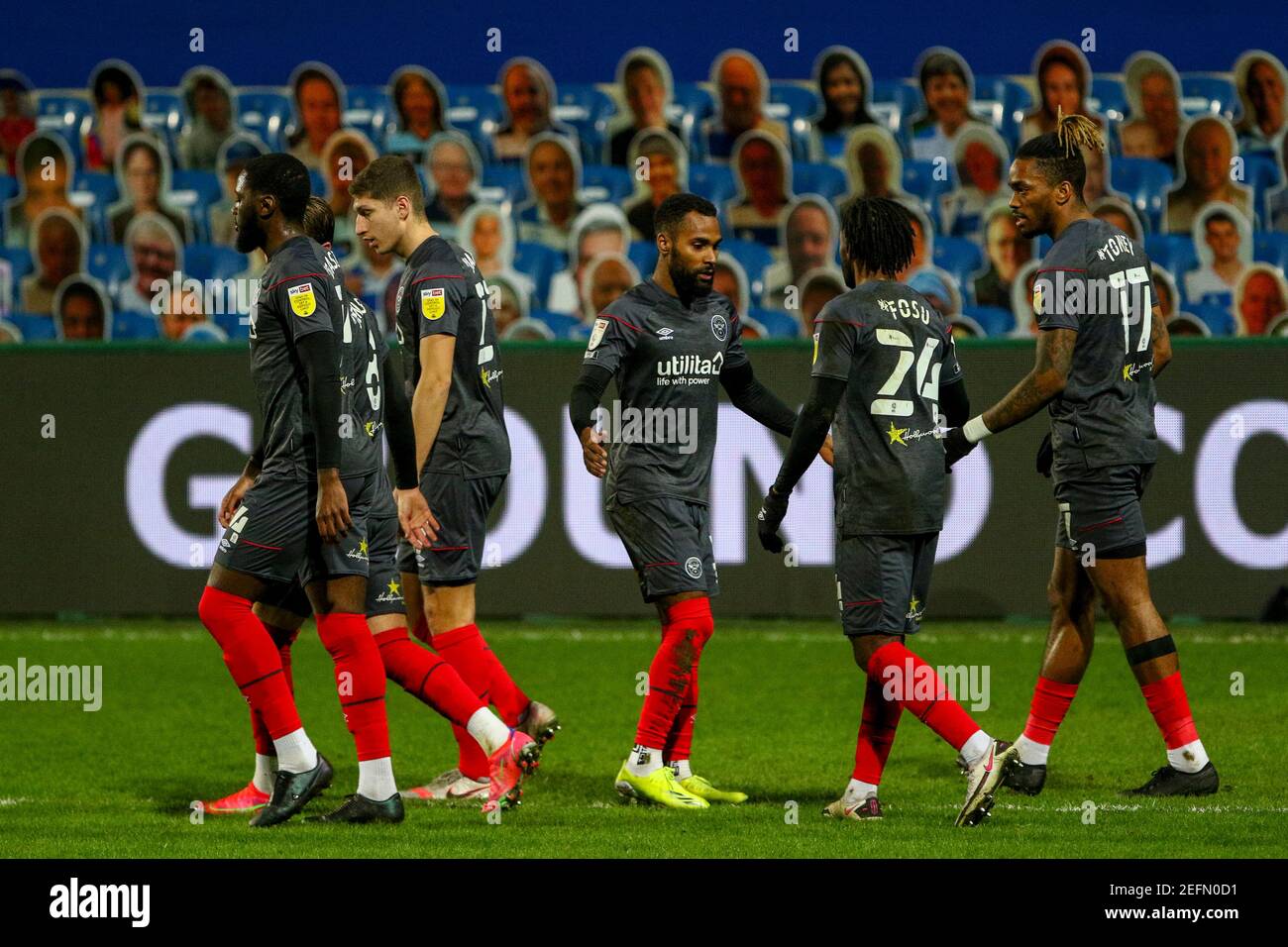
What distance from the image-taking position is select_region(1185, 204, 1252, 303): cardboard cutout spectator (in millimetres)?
12695

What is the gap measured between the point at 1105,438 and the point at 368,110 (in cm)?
973

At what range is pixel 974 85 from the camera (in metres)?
13.8

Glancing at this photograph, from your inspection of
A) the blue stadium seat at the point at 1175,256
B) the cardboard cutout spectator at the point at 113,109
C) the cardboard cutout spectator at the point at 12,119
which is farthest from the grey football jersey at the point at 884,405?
the cardboard cutout spectator at the point at 12,119

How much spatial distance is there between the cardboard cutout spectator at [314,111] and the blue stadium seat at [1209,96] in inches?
265

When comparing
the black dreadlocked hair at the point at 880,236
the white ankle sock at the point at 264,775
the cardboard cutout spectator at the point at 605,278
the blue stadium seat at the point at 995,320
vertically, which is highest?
the cardboard cutout spectator at the point at 605,278

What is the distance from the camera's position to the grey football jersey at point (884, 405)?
530cm

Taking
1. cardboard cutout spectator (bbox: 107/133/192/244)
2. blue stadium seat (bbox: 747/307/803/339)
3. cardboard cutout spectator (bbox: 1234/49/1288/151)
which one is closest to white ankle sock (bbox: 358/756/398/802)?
blue stadium seat (bbox: 747/307/803/339)

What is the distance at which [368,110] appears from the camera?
14.2m

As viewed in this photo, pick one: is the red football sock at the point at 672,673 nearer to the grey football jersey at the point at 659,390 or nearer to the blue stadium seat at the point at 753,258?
the grey football jersey at the point at 659,390

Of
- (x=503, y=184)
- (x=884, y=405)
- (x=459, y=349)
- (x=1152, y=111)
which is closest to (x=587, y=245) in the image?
(x=503, y=184)

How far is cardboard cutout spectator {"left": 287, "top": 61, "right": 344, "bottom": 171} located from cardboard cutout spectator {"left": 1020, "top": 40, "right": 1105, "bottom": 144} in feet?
18.0

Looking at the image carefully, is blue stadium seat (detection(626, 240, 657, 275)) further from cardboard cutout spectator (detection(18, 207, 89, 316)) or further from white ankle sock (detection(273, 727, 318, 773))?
white ankle sock (detection(273, 727, 318, 773))

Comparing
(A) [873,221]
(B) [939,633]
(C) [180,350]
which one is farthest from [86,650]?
(A) [873,221]

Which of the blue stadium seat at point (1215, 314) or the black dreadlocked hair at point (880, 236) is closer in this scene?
the black dreadlocked hair at point (880, 236)
